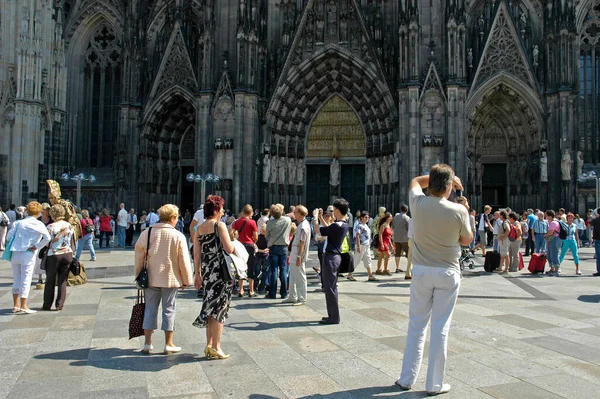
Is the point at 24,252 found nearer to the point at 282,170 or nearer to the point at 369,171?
the point at 282,170

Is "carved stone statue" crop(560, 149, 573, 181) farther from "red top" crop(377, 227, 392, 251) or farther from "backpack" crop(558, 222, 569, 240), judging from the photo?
"red top" crop(377, 227, 392, 251)

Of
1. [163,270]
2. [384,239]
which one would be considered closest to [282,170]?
[384,239]

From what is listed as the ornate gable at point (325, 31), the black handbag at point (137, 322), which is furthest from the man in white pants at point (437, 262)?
the ornate gable at point (325, 31)

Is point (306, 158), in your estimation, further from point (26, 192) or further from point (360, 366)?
point (360, 366)

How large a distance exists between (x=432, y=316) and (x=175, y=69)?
86.2 ft

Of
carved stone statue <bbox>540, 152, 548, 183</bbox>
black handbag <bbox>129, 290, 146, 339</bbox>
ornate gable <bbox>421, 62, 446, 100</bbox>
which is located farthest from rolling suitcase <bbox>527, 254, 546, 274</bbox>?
ornate gable <bbox>421, 62, 446, 100</bbox>

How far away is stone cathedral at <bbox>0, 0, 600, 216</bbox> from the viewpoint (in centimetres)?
2450

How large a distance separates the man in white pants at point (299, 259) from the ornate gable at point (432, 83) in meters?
17.4

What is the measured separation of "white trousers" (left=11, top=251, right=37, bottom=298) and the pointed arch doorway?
69.5ft

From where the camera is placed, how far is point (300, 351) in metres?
6.04

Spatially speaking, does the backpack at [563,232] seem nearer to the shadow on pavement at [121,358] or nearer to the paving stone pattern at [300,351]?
the paving stone pattern at [300,351]

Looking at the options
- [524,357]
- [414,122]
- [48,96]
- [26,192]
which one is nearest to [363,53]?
[414,122]

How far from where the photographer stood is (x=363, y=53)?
1049 inches

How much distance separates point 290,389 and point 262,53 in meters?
24.3
